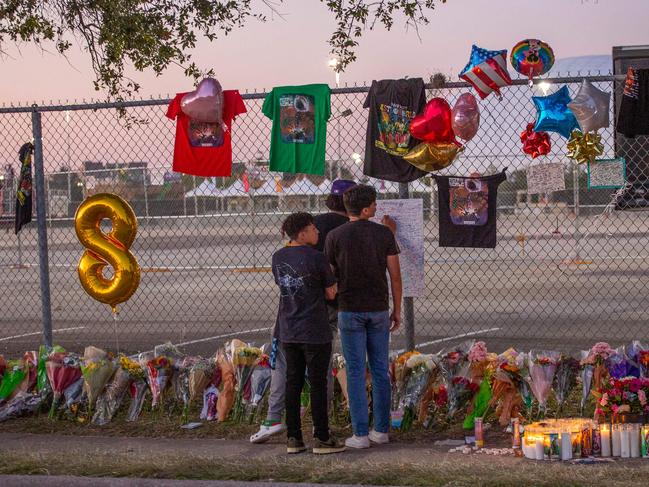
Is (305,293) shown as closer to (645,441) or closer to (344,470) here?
(344,470)

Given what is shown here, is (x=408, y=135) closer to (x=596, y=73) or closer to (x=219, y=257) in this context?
(x=596, y=73)

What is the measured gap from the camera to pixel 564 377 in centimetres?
735

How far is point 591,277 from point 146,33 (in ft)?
36.8

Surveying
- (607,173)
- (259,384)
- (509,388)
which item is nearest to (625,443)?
(509,388)

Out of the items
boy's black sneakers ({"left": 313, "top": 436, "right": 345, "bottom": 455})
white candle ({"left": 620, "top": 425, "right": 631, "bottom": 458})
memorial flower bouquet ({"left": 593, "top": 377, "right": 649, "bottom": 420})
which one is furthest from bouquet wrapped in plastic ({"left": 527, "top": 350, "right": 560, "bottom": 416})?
boy's black sneakers ({"left": 313, "top": 436, "right": 345, "bottom": 455})

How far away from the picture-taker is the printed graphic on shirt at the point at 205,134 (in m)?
8.45

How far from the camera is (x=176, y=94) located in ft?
27.7

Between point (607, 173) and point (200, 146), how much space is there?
3272mm

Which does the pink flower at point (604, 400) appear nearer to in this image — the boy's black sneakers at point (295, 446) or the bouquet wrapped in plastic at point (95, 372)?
the boy's black sneakers at point (295, 446)

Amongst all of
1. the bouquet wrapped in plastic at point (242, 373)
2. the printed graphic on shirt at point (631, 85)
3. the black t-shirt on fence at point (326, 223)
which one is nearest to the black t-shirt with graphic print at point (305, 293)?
the black t-shirt on fence at point (326, 223)

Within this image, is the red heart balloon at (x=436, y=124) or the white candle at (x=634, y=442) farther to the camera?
the red heart balloon at (x=436, y=124)

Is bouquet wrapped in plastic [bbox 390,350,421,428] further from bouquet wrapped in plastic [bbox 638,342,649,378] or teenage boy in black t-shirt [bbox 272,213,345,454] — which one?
bouquet wrapped in plastic [bbox 638,342,649,378]

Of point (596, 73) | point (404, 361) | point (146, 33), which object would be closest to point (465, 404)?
point (404, 361)

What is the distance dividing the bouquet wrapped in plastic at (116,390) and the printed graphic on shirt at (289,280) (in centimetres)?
176
